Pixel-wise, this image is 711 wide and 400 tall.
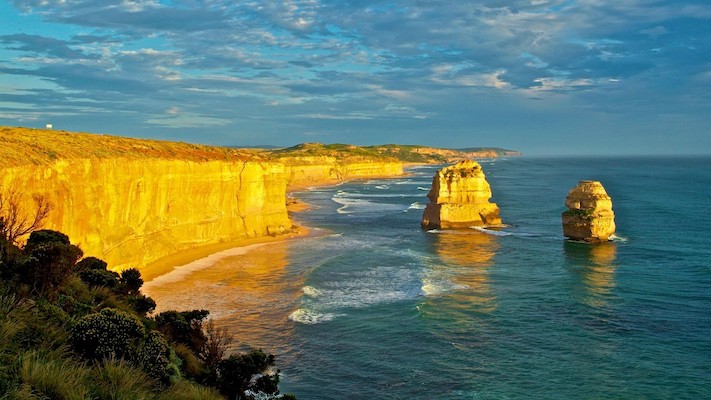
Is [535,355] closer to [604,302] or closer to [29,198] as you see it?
[604,302]

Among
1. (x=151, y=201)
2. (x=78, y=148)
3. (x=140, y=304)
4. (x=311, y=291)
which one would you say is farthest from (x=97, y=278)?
(x=151, y=201)

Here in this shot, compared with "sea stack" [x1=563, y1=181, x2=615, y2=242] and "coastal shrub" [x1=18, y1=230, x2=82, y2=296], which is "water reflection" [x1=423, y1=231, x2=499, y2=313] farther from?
"coastal shrub" [x1=18, y1=230, x2=82, y2=296]

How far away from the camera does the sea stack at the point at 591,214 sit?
51281mm

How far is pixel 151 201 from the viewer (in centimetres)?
4384

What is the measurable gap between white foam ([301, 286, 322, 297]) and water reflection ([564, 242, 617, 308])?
49.9 feet

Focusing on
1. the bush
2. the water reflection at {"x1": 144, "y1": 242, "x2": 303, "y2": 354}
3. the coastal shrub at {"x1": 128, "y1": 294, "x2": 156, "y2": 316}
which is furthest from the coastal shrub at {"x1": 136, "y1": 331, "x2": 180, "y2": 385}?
the water reflection at {"x1": 144, "y1": 242, "x2": 303, "y2": 354}

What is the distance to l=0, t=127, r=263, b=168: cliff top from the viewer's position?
30.5 m

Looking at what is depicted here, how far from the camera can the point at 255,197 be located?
57.9 metres

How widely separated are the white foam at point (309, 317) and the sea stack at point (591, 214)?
30.4m

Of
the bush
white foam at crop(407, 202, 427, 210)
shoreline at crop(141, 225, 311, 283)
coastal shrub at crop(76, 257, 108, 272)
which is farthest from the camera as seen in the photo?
white foam at crop(407, 202, 427, 210)

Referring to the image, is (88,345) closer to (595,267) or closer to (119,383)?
(119,383)

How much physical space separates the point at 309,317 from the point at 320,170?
5574 inches

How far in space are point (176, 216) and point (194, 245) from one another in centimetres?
325

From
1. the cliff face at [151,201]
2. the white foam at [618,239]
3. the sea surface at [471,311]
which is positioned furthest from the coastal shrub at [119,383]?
the white foam at [618,239]
